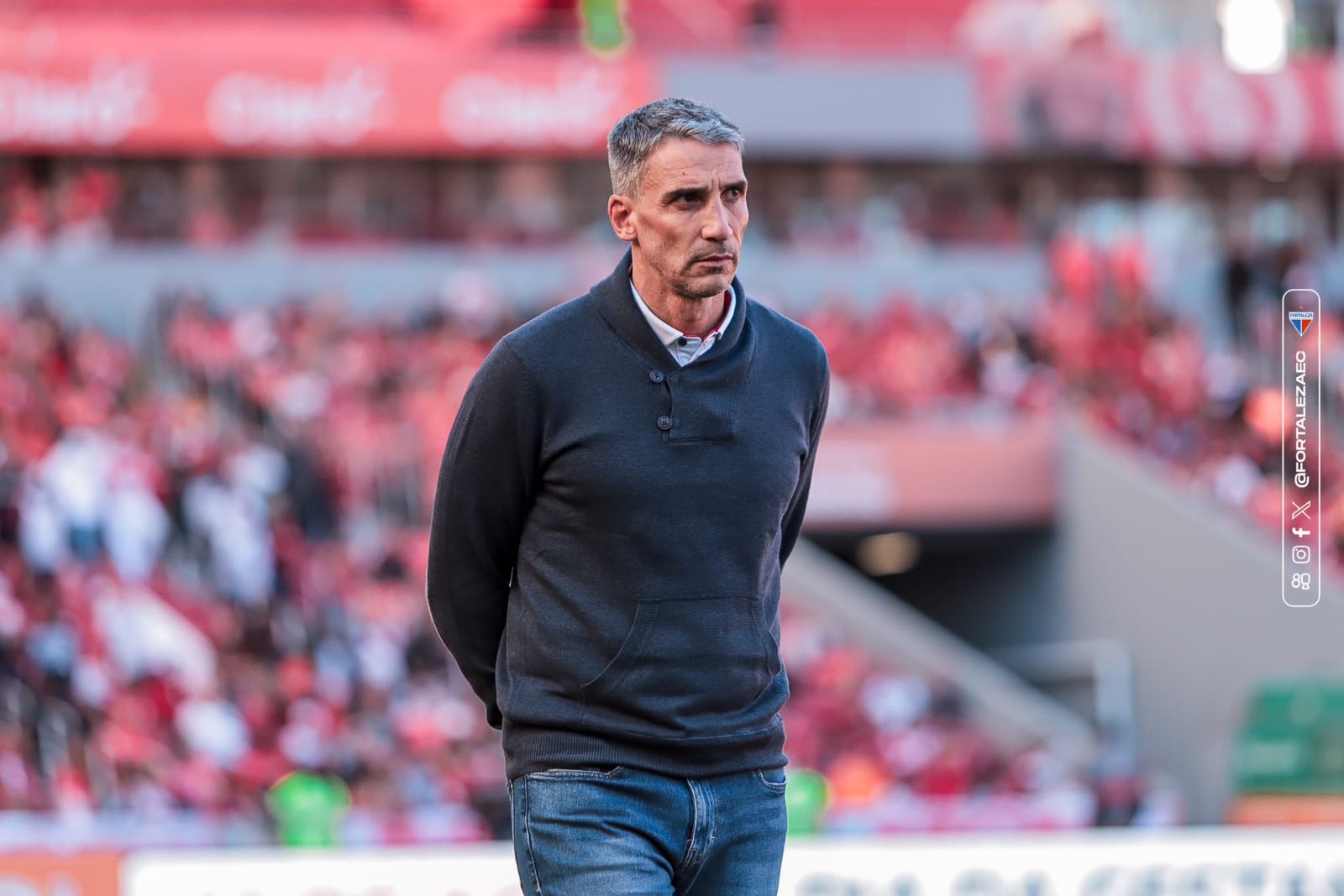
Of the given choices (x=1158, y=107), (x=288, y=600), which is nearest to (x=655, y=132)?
(x=288, y=600)

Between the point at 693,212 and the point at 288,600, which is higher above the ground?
the point at 693,212

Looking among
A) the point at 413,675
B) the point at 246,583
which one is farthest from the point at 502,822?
the point at 246,583

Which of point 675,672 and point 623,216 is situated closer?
point 675,672

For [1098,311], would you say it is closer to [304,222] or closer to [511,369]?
Answer: [304,222]

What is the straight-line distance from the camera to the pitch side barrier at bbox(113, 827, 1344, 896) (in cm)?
661

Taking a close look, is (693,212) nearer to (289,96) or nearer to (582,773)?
(582,773)

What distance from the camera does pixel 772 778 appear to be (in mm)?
2895

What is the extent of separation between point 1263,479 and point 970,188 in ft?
22.2

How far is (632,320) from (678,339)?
0.08 m

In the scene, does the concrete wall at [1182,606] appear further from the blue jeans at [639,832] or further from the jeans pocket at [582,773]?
the jeans pocket at [582,773]

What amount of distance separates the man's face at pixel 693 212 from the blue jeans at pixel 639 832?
74cm

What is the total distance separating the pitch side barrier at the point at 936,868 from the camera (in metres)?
6.61

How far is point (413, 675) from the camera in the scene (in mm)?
12664

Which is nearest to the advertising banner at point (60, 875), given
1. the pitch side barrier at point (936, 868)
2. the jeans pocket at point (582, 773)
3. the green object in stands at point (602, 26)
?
the pitch side barrier at point (936, 868)
